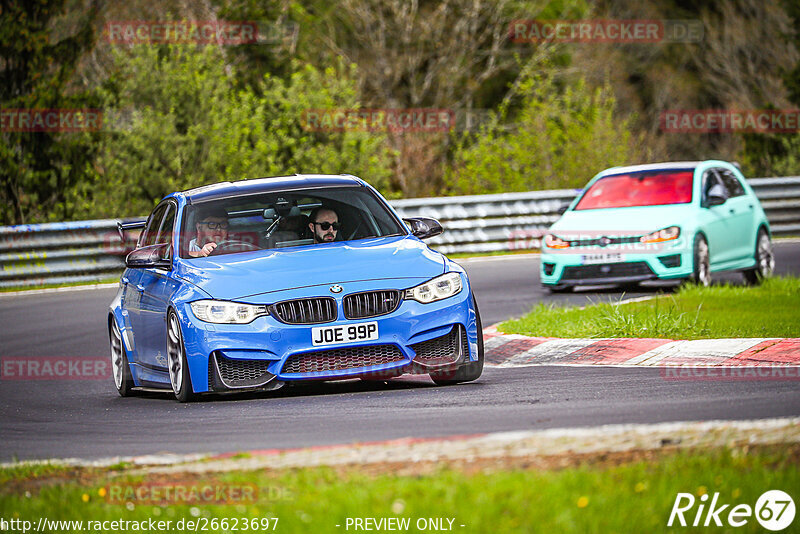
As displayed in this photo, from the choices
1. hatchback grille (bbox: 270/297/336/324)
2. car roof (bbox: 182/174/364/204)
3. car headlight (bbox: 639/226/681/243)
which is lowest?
car headlight (bbox: 639/226/681/243)

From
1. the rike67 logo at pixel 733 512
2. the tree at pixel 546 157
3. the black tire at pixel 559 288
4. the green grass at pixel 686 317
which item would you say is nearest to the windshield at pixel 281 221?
the green grass at pixel 686 317

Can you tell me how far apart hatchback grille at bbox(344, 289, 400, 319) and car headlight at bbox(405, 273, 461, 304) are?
11 cm

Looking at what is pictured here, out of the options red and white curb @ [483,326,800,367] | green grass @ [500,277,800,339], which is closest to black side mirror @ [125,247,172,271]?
red and white curb @ [483,326,800,367]

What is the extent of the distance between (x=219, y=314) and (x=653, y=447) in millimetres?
4027

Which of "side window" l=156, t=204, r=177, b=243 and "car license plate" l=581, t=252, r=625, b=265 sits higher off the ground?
"side window" l=156, t=204, r=177, b=243

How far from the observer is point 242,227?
10891 millimetres

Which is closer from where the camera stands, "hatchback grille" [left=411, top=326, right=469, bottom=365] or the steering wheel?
"hatchback grille" [left=411, top=326, right=469, bottom=365]

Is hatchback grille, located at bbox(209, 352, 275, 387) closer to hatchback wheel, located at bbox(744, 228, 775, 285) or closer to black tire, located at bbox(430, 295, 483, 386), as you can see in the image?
black tire, located at bbox(430, 295, 483, 386)

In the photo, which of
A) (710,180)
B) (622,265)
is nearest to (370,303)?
(622,265)

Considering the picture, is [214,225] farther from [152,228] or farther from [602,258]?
[602,258]

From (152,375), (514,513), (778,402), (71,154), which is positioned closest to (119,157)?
(71,154)

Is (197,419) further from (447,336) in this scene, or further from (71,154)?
(71,154)

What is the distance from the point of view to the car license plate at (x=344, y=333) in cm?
946

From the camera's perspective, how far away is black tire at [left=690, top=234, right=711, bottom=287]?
16.9m
